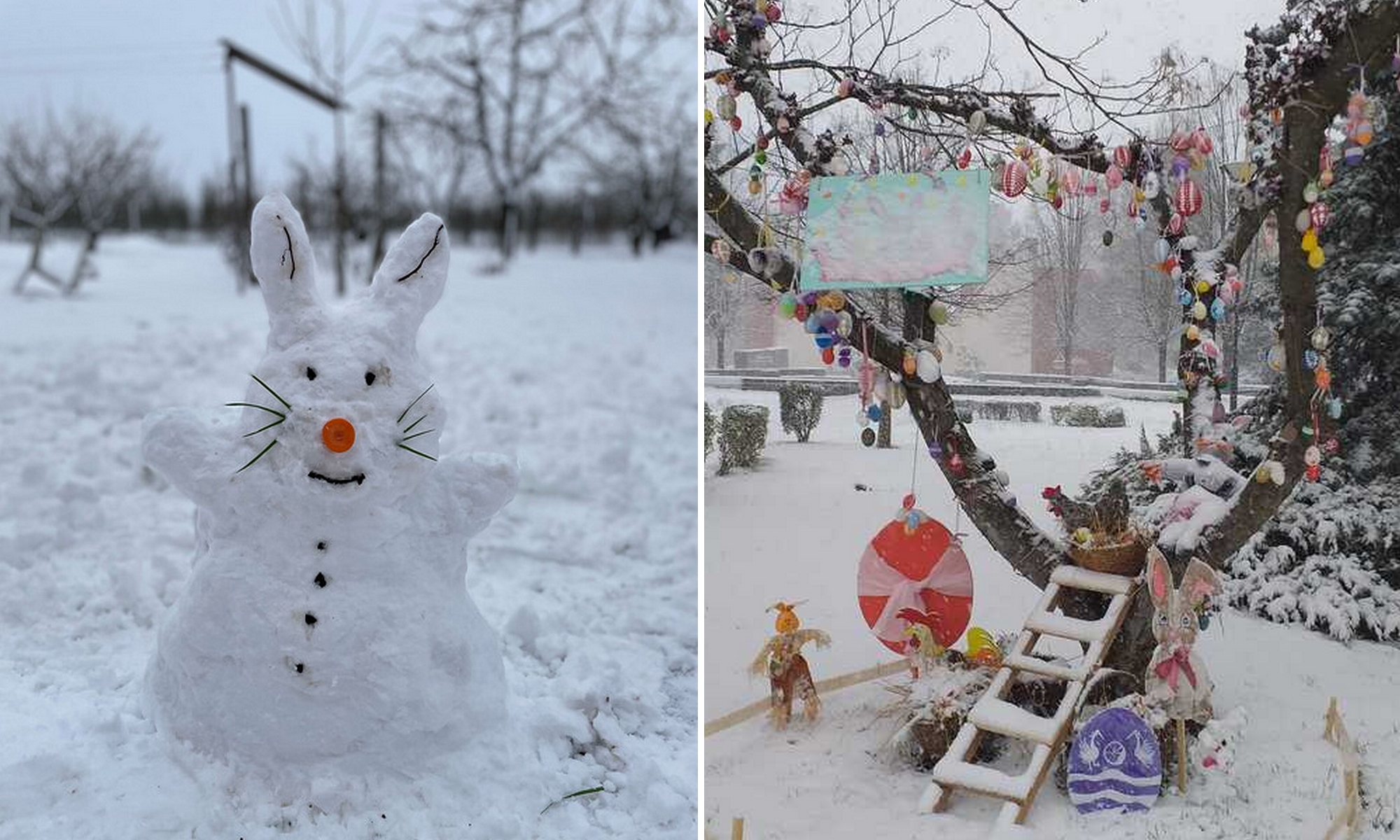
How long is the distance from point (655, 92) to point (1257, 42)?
16.3m

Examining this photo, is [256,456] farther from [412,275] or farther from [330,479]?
[412,275]

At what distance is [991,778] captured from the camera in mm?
2496

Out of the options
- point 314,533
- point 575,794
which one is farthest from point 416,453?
point 575,794

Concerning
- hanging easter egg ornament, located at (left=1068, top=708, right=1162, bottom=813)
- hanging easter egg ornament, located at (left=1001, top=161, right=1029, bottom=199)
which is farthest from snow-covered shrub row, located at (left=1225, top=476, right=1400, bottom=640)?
hanging easter egg ornament, located at (left=1001, top=161, right=1029, bottom=199)

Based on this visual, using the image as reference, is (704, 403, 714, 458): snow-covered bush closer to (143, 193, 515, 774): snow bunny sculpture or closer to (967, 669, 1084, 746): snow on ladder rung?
(143, 193, 515, 774): snow bunny sculpture

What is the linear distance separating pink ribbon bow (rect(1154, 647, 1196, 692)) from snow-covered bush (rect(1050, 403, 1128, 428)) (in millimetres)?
501

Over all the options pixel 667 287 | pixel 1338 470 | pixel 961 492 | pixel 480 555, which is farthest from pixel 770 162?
pixel 667 287

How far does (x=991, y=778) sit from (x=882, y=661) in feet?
1.33

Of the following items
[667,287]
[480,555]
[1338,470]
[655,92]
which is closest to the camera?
[1338,470]

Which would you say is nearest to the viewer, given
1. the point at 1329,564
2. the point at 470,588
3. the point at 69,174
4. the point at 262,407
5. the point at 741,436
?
the point at 1329,564

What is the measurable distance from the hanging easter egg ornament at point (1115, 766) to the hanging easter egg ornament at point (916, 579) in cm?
40

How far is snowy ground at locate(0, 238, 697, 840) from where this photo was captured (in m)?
2.57

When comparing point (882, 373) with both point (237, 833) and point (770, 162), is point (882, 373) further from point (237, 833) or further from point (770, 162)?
point (237, 833)

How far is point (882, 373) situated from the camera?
2.74 meters
